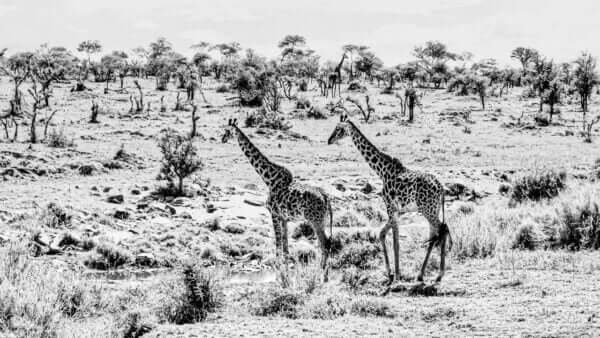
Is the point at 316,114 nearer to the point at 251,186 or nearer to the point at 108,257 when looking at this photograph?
the point at 251,186

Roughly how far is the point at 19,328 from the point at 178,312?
6.11ft

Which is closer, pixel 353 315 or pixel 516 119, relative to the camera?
pixel 353 315

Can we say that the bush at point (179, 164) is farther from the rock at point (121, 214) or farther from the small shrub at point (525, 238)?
the small shrub at point (525, 238)

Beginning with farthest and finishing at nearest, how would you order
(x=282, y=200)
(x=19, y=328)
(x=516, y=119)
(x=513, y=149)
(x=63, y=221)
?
(x=516, y=119) < (x=513, y=149) < (x=63, y=221) < (x=282, y=200) < (x=19, y=328)

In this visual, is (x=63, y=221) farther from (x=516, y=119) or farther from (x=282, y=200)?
(x=516, y=119)

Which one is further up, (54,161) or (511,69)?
(511,69)

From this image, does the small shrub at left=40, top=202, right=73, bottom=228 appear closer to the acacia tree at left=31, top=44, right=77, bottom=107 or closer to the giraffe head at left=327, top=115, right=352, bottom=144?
the giraffe head at left=327, top=115, right=352, bottom=144

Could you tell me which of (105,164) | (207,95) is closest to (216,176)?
(105,164)

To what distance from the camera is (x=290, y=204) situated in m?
11.7

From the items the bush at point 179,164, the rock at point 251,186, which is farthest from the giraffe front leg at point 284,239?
the rock at point 251,186

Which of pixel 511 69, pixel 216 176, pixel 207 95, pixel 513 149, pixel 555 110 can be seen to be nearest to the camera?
pixel 216 176

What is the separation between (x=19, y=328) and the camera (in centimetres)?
761

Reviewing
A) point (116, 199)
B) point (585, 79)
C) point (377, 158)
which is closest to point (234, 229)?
point (116, 199)

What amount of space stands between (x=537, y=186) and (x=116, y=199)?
11.5m
